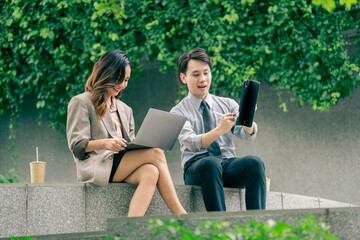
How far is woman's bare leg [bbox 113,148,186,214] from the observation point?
3125 mm

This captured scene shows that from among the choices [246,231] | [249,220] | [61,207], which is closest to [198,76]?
[61,207]

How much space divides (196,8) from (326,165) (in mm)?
2441

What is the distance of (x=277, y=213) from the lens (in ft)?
6.34

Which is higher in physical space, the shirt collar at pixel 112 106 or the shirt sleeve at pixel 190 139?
the shirt collar at pixel 112 106

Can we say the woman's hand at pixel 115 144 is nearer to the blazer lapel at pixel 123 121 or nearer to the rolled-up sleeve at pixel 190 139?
the blazer lapel at pixel 123 121

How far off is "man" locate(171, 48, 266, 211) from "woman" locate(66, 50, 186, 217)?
27 cm

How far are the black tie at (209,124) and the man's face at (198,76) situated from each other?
0.11 m

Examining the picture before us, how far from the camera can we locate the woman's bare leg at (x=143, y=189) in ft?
9.91

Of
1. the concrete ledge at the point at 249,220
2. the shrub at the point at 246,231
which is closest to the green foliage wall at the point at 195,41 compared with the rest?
the concrete ledge at the point at 249,220

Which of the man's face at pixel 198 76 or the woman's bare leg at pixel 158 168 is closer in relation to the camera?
the woman's bare leg at pixel 158 168

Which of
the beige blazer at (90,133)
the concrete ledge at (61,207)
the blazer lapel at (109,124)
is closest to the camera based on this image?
the concrete ledge at (61,207)

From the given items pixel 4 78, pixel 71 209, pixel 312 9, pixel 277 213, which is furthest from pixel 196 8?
pixel 277 213

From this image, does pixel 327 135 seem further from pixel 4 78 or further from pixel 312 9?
pixel 4 78

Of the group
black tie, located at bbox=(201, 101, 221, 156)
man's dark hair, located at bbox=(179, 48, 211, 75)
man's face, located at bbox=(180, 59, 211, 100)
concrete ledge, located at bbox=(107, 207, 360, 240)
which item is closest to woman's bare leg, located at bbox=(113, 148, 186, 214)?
black tie, located at bbox=(201, 101, 221, 156)
